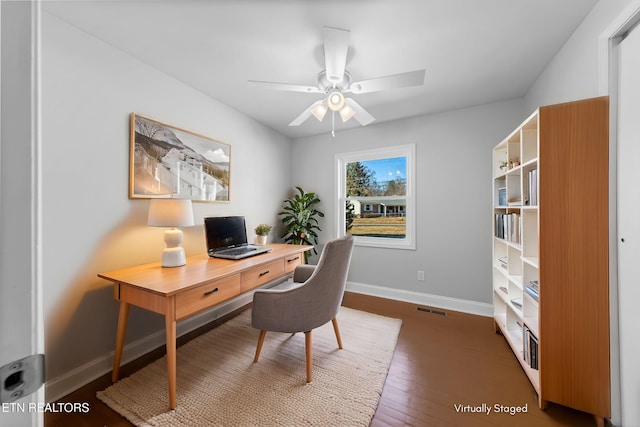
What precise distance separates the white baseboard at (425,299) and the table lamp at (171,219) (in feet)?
7.55

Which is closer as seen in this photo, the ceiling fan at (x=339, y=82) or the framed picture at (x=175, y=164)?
the ceiling fan at (x=339, y=82)

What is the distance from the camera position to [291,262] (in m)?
2.44

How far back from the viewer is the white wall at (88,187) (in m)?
→ 1.50

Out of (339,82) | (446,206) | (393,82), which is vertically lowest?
(446,206)

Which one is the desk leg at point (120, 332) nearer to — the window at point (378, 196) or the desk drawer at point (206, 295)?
the desk drawer at point (206, 295)

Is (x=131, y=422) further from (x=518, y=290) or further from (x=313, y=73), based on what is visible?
(x=518, y=290)

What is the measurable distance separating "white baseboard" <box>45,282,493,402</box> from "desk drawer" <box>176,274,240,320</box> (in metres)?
0.91

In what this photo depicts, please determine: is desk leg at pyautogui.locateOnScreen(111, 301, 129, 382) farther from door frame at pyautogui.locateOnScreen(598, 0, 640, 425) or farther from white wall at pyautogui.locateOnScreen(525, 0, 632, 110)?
white wall at pyautogui.locateOnScreen(525, 0, 632, 110)

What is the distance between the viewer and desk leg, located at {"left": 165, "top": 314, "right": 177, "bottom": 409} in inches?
53.5

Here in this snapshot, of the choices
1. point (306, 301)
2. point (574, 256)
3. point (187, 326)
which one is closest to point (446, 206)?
point (574, 256)

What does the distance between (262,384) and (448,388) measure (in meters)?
1.25

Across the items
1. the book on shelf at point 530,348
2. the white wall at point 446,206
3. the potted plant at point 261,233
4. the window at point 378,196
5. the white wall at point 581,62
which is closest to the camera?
the white wall at point 581,62

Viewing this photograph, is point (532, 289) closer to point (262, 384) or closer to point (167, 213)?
point (262, 384)

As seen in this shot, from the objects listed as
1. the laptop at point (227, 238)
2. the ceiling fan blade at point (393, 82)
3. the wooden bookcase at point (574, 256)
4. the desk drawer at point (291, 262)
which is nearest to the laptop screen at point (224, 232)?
the laptop at point (227, 238)
